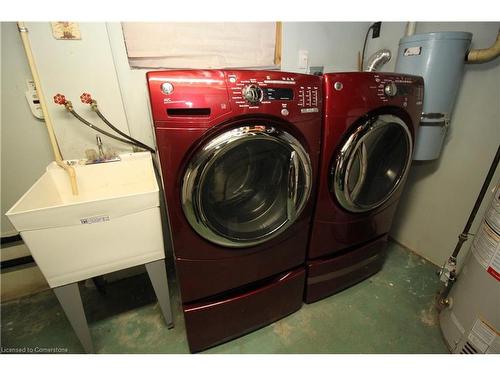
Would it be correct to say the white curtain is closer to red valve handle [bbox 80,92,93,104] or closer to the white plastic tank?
red valve handle [bbox 80,92,93,104]

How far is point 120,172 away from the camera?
1.15 metres

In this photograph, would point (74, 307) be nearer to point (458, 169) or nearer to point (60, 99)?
point (60, 99)

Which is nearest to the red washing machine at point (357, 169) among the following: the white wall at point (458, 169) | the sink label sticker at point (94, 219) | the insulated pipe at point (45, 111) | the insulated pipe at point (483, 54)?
the insulated pipe at point (483, 54)

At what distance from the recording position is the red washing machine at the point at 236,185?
671mm

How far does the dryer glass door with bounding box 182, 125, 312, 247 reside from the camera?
0.72 m

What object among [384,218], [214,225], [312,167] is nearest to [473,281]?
[384,218]

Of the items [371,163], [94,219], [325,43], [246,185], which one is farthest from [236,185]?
[325,43]

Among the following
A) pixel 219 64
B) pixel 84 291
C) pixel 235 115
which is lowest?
pixel 84 291

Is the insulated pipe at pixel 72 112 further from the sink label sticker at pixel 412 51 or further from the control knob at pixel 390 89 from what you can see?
the sink label sticker at pixel 412 51

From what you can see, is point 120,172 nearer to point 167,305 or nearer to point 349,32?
point 167,305

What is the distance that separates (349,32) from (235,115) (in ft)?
4.52

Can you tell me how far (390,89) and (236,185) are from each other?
73cm

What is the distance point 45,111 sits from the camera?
103cm

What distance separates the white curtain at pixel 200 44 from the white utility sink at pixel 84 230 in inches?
25.7
